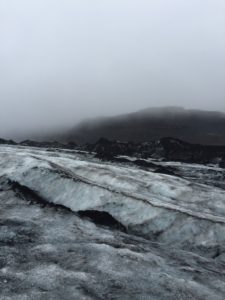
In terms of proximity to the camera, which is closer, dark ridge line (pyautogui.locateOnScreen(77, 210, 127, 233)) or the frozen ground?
the frozen ground

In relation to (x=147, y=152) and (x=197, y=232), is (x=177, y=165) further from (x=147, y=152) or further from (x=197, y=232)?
(x=197, y=232)

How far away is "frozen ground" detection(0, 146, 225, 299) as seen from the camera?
10523mm

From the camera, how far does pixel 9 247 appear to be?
41.2 feet

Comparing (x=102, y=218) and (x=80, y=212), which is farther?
(x=80, y=212)

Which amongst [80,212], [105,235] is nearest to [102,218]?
[80,212]

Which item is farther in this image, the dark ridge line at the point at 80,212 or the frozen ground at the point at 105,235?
the dark ridge line at the point at 80,212

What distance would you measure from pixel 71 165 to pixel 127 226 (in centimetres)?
709

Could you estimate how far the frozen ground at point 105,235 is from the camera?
10523 mm

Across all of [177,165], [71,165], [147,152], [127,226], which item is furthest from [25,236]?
[147,152]

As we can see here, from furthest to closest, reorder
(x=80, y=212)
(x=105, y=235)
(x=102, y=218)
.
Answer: (x=80, y=212) < (x=102, y=218) < (x=105, y=235)

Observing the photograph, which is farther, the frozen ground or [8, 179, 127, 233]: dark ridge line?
[8, 179, 127, 233]: dark ridge line

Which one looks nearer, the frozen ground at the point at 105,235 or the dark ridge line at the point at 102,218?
the frozen ground at the point at 105,235

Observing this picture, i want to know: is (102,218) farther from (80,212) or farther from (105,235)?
(105,235)

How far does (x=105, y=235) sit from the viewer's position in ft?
47.0
